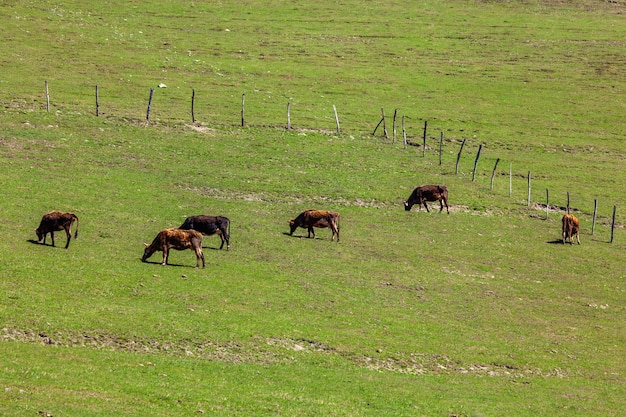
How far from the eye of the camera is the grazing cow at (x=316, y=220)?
4284 cm

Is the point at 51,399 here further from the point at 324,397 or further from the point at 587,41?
Result: the point at 587,41

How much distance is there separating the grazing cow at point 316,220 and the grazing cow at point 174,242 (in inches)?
310

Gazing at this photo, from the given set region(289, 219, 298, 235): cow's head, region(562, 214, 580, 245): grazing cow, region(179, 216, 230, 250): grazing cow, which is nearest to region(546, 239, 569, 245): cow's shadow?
region(562, 214, 580, 245): grazing cow

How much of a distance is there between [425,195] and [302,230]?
319 inches

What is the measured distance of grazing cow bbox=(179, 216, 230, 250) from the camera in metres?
38.8

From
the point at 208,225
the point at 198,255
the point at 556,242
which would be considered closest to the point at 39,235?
the point at 198,255

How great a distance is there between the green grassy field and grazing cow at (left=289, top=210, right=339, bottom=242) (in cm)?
67

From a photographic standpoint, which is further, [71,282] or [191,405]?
[71,282]

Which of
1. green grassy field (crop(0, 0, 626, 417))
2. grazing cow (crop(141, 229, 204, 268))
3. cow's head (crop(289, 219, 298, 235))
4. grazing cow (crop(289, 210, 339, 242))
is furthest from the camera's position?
cow's head (crop(289, 219, 298, 235))

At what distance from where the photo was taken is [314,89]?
253 ft

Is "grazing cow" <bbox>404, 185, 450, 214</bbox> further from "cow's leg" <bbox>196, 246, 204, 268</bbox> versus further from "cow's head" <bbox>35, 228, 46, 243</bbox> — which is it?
"cow's head" <bbox>35, 228, 46, 243</bbox>

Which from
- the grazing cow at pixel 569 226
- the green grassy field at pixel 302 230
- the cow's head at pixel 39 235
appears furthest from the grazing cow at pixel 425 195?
the cow's head at pixel 39 235

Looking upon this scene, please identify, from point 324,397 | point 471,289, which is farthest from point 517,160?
point 324,397

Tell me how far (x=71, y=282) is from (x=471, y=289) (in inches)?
612
